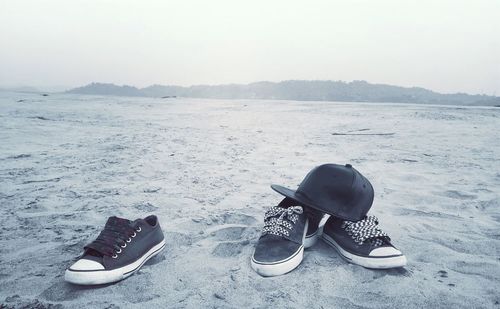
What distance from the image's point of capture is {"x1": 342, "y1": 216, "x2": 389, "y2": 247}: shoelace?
2.11 m

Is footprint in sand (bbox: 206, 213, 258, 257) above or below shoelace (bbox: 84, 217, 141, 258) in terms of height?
below

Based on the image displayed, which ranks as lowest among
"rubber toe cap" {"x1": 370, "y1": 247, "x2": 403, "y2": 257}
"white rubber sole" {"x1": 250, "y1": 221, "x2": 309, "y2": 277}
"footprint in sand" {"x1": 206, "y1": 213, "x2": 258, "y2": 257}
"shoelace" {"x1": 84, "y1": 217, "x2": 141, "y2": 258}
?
"footprint in sand" {"x1": 206, "y1": 213, "x2": 258, "y2": 257}

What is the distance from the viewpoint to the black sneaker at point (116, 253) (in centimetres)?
181

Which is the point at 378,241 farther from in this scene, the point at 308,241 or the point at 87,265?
the point at 87,265

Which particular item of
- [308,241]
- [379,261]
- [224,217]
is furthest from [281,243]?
[224,217]

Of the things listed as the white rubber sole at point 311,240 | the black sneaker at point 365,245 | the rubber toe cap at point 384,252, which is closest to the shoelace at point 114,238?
the white rubber sole at point 311,240

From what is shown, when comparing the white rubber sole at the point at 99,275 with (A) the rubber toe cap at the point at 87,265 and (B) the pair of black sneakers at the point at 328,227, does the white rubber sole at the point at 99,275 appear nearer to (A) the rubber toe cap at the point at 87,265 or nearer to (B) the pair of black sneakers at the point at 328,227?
(A) the rubber toe cap at the point at 87,265

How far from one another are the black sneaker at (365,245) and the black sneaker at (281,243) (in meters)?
0.27

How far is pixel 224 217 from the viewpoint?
298 centimetres

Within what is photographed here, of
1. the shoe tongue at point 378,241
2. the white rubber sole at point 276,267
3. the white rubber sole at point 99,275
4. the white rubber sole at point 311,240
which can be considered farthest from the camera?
the white rubber sole at point 311,240

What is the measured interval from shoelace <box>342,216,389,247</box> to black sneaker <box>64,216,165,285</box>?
1.37 meters

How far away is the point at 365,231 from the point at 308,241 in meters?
0.43

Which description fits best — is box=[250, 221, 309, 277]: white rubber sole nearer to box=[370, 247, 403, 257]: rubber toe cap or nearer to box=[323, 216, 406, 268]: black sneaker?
box=[323, 216, 406, 268]: black sneaker

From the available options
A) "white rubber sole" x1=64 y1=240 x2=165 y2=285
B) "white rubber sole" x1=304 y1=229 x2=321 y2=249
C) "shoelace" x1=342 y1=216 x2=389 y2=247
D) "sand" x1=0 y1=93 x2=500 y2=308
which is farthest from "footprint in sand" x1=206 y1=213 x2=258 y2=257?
"shoelace" x1=342 y1=216 x2=389 y2=247
